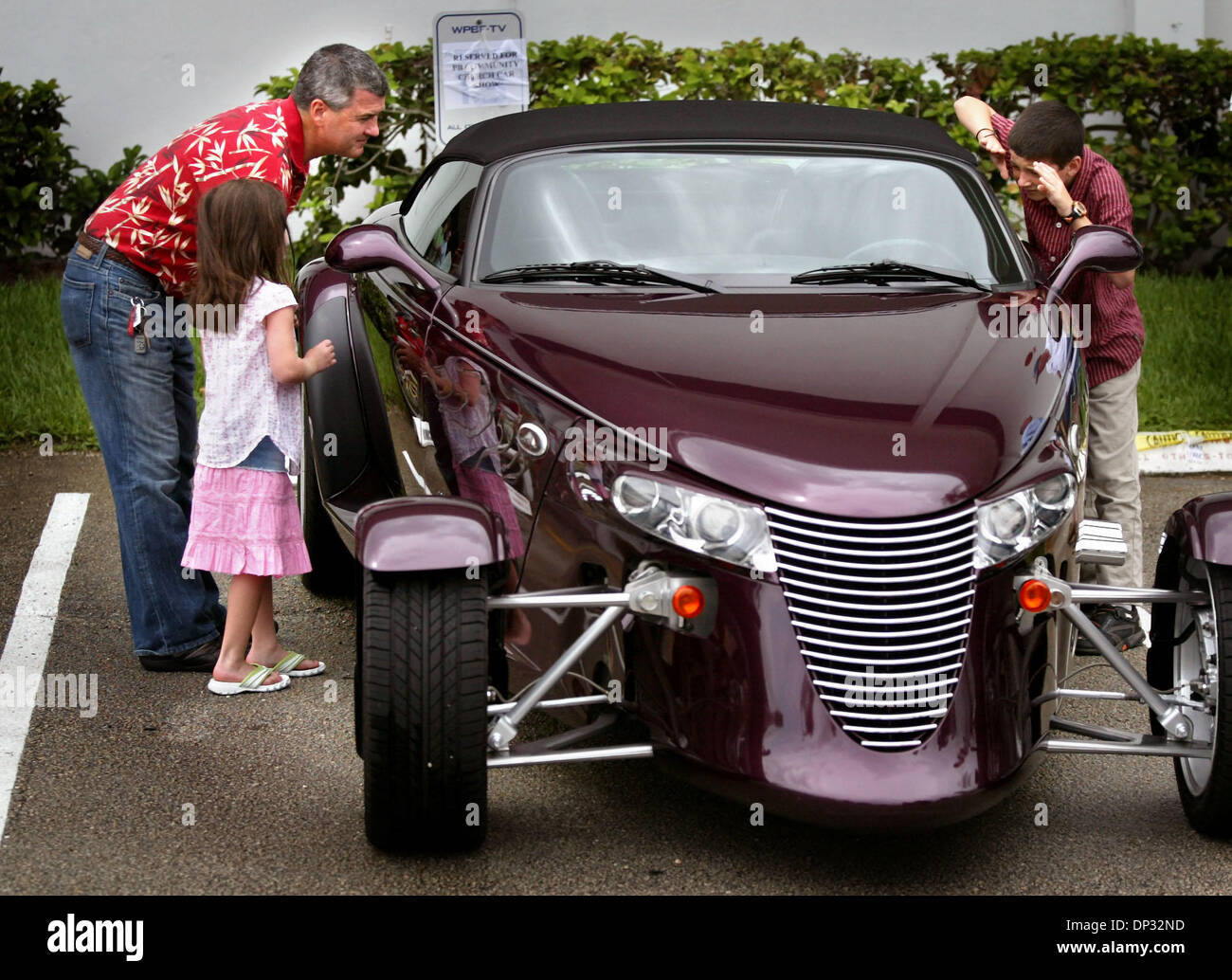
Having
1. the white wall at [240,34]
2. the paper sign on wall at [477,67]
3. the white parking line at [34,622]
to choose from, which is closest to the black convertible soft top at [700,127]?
the white parking line at [34,622]

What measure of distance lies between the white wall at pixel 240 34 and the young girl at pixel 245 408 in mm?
5869

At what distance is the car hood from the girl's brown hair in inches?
26.9

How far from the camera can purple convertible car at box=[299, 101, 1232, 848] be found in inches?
133

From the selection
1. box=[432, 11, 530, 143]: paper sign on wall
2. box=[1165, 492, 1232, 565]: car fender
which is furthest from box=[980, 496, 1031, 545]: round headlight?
box=[432, 11, 530, 143]: paper sign on wall

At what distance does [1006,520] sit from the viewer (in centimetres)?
352

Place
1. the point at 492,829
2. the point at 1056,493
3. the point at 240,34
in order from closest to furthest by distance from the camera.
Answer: the point at 1056,493 → the point at 492,829 → the point at 240,34

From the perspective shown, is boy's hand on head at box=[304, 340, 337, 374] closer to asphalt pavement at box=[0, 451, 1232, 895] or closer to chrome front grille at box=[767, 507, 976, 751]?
asphalt pavement at box=[0, 451, 1232, 895]

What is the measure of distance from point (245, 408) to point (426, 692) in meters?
1.61

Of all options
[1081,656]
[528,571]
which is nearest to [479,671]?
[528,571]

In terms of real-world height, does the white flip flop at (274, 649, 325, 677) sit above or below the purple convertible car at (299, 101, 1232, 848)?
below

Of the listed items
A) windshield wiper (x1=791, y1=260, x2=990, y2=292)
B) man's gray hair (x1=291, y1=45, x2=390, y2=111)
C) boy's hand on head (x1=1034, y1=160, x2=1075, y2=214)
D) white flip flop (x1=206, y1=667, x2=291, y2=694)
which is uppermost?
man's gray hair (x1=291, y1=45, x2=390, y2=111)

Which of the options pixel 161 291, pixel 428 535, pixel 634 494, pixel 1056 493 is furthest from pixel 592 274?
pixel 161 291

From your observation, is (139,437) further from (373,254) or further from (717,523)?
(717,523)
